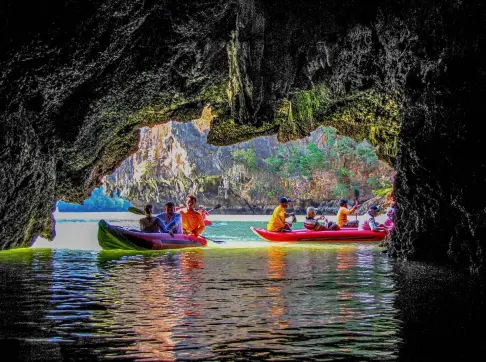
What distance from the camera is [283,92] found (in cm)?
1192

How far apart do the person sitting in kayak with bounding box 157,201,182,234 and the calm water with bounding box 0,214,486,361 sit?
14.2 feet

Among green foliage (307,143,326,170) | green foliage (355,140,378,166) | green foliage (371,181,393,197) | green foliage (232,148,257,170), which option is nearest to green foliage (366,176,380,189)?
green foliage (355,140,378,166)

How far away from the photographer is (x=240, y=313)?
496 centimetres

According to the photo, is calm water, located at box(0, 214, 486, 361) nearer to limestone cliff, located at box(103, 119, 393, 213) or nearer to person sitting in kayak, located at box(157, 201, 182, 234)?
person sitting in kayak, located at box(157, 201, 182, 234)

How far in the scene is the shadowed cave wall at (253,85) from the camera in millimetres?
7438

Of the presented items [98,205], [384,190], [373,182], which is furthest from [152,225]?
[98,205]

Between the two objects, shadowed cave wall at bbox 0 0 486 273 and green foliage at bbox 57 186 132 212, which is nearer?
shadowed cave wall at bbox 0 0 486 273

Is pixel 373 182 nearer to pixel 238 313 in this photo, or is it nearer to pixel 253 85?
pixel 253 85

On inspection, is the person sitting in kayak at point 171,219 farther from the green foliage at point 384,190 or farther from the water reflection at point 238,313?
the green foliage at point 384,190

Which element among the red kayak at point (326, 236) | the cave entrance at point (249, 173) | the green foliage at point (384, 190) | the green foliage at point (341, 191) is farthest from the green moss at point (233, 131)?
the green foliage at point (341, 191)

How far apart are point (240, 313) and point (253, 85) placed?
7.00 meters

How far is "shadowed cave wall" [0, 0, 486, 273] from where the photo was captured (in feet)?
24.4

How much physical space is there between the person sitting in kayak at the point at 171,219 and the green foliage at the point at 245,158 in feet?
95.2

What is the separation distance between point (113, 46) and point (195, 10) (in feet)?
4.08
